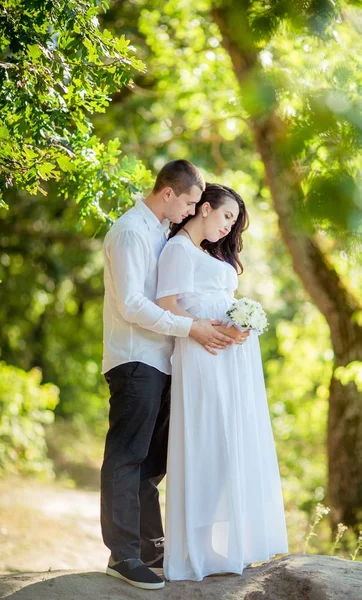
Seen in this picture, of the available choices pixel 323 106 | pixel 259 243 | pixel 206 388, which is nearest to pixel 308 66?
pixel 323 106

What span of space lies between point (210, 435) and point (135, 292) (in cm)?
77

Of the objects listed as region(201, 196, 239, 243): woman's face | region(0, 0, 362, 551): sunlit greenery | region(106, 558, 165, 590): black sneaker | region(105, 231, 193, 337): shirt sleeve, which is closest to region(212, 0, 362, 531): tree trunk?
region(0, 0, 362, 551): sunlit greenery

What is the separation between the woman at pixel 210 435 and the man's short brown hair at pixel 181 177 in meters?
0.20

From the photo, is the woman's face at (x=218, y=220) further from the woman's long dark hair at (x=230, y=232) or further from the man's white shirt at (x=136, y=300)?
the man's white shirt at (x=136, y=300)

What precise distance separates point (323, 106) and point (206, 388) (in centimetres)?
216

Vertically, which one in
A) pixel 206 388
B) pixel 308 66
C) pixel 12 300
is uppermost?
pixel 12 300

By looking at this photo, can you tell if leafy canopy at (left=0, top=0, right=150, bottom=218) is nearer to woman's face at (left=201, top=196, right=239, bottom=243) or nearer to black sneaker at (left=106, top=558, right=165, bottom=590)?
woman's face at (left=201, top=196, right=239, bottom=243)

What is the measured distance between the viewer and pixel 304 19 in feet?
8.12

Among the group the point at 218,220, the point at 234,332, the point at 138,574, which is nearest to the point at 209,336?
the point at 234,332

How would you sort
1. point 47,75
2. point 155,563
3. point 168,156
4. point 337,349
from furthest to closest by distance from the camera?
1. point 168,156
2. point 337,349
3. point 155,563
4. point 47,75

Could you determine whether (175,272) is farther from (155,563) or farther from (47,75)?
(155,563)

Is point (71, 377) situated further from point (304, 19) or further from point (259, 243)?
point (304, 19)

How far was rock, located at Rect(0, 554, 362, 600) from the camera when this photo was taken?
3.65 meters

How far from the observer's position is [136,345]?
405 cm
